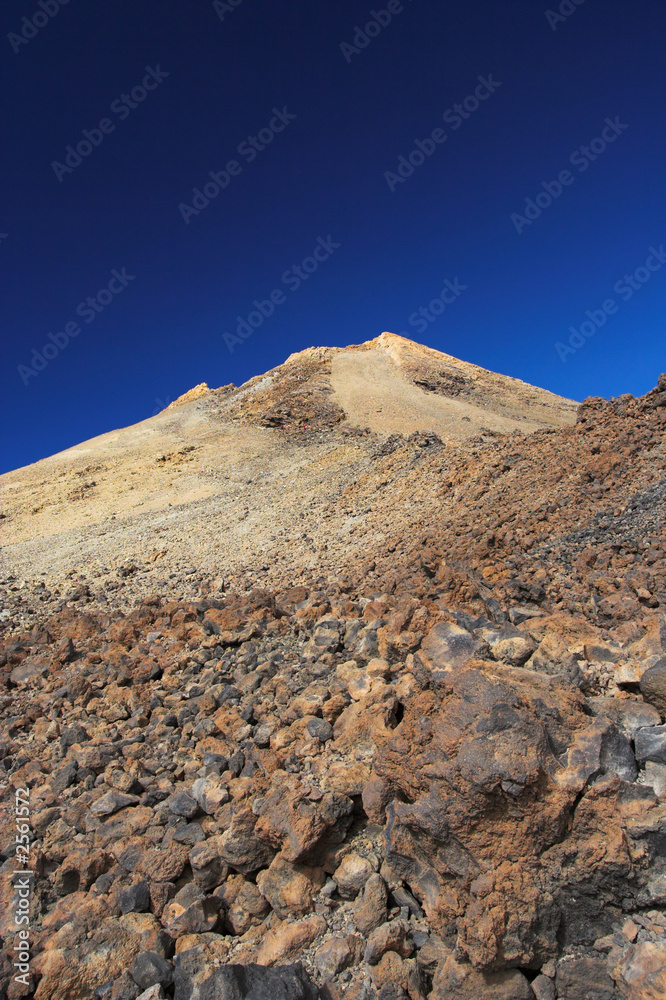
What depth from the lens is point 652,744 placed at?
3072mm

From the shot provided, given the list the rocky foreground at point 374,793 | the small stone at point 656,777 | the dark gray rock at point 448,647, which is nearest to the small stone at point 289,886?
the rocky foreground at point 374,793

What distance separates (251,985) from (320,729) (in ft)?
5.83

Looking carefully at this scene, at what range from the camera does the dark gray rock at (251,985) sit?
2.66 meters

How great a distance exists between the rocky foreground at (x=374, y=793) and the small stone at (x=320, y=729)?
2 cm

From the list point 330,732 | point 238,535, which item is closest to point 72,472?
point 238,535

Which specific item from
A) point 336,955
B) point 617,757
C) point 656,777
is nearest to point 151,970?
point 336,955

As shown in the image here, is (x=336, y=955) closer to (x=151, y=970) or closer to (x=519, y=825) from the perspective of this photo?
(x=151, y=970)

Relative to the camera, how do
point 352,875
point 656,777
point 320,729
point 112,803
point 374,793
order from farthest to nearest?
point 320,729
point 112,803
point 374,793
point 352,875
point 656,777

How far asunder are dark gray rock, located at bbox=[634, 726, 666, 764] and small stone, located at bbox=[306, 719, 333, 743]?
225 centimetres

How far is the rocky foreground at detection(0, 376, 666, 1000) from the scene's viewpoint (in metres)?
2.71

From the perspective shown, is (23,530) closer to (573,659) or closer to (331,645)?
(331,645)

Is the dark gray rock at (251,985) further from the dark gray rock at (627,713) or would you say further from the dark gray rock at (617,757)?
the dark gray rock at (627,713)

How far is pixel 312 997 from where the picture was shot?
2.71 metres

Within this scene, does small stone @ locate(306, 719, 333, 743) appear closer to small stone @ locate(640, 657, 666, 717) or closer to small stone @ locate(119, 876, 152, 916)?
small stone @ locate(119, 876, 152, 916)
